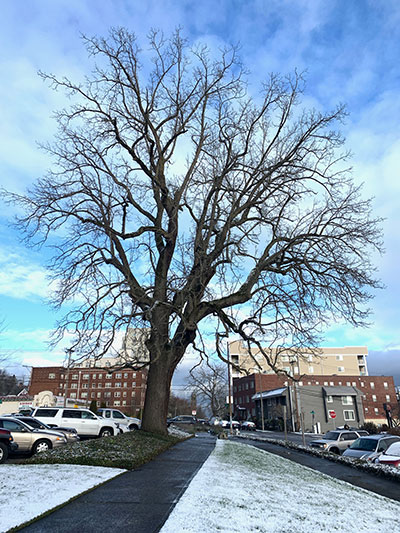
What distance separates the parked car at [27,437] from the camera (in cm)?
1338

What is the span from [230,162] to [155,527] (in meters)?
15.3

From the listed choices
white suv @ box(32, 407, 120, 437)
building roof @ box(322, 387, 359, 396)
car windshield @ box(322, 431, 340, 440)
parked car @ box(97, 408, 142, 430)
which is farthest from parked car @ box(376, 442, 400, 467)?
building roof @ box(322, 387, 359, 396)

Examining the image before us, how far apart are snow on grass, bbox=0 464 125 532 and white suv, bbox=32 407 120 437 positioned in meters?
13.6

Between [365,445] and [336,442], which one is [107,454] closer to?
[365,445]

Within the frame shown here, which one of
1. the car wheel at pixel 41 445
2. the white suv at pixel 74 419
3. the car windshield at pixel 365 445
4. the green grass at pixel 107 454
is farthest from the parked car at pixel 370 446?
the white suv at pixel 74 419

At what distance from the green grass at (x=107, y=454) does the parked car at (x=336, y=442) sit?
45.1 feet

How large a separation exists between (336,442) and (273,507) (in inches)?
773

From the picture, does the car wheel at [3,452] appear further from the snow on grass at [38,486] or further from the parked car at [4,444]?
the snow on grass at [38,486]

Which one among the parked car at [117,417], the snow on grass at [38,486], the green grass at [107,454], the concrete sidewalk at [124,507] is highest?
the parked car at [117,417]

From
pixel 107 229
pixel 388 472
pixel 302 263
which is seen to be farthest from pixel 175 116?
pixel 388 472

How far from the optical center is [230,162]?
59.0ft

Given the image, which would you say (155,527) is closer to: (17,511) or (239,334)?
(17,511)

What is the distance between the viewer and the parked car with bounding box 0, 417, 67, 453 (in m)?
13.4

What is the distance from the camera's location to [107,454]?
9930 mm
